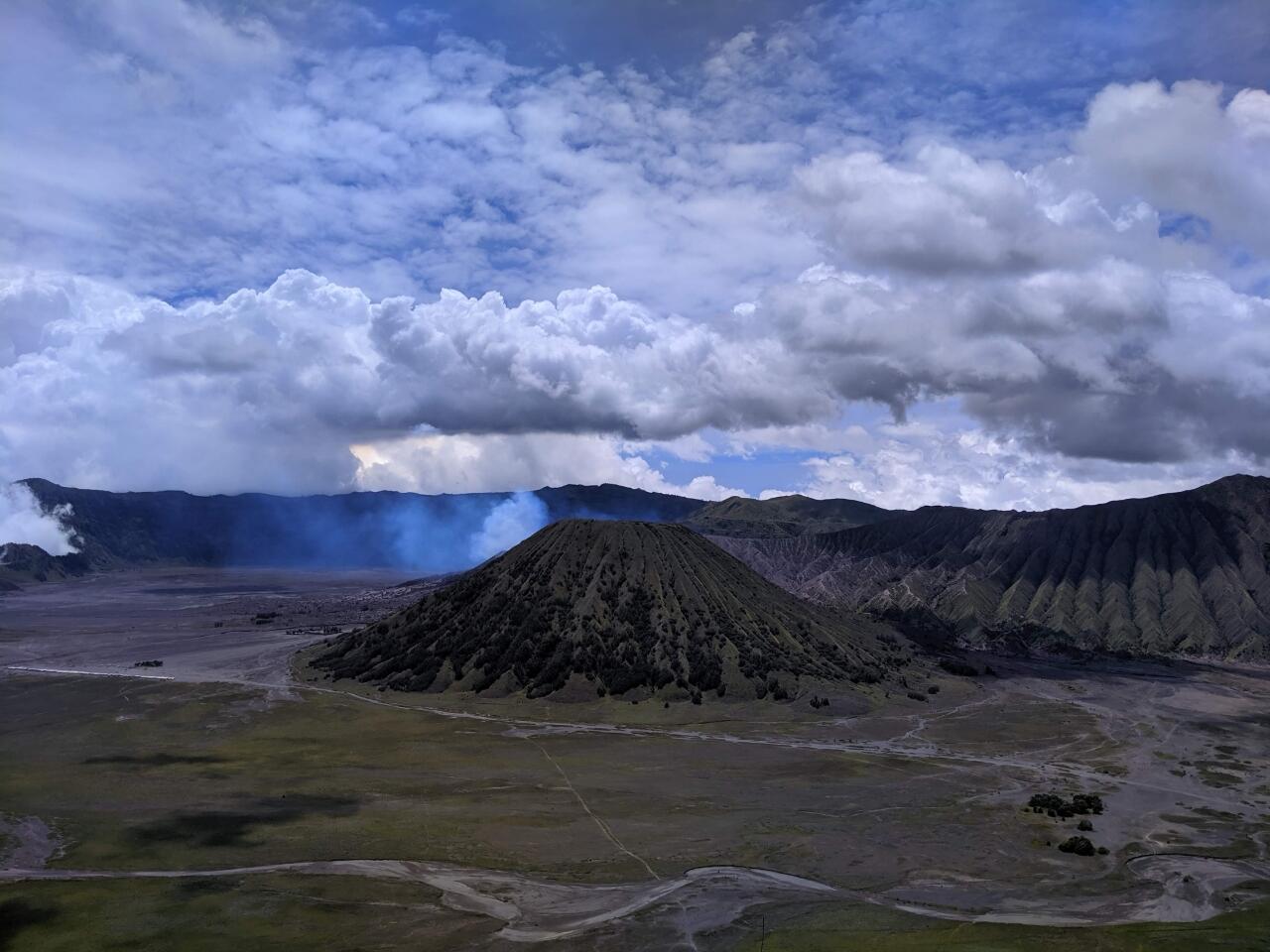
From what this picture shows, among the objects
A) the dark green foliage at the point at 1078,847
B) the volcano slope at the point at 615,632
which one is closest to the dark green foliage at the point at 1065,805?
the dark green foliage at the point at 1078,847

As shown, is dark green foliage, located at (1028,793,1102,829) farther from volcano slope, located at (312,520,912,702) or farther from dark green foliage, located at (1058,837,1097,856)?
volcano slope, located at (312,520,912,702)

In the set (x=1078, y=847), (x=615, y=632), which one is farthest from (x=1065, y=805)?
(x=615, y=632)

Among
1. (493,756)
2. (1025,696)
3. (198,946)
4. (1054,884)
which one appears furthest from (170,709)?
(1025,696)

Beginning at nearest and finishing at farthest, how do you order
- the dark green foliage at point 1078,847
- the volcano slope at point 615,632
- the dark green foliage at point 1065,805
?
the dark green foliage at point 1078,847 → the dark green foliage at point 1065,805 → the volcano slope at point 615,632

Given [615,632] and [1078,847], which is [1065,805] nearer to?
[1078,847]

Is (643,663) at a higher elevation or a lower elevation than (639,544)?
lower

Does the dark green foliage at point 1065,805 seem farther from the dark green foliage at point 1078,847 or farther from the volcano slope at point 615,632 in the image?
the volcano slope at point 615,632

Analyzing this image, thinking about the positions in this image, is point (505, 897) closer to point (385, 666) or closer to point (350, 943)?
point (350, 943)

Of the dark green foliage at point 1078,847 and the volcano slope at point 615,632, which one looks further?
the volcano slope at point 615,632
